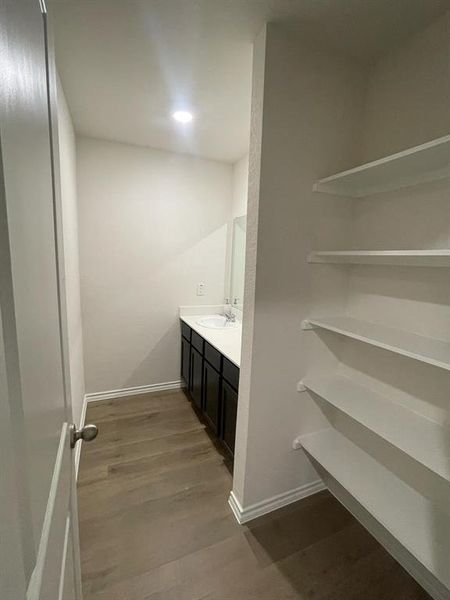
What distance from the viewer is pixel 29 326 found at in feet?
1.46

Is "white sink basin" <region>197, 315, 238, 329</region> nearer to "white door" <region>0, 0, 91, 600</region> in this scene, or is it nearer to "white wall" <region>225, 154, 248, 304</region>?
"white wall" <region>225, 154, 248, 304</region>

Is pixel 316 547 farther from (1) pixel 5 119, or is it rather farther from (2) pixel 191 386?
(1) pixel 5 119

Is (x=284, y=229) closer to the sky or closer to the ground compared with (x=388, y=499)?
closer to the sky

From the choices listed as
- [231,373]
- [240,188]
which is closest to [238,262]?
[240,188]

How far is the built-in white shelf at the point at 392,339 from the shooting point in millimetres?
1096

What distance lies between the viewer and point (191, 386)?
9.12 feet

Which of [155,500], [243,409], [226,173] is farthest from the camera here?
[226,173]

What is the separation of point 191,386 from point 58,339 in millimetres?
Result: 2199

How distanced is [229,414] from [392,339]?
1169 millimetres

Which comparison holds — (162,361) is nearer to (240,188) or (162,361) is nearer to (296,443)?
(296,443)

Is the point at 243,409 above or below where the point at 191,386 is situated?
above

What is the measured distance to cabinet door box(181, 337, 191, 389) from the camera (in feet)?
9.37

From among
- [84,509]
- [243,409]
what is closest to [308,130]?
[243,409]

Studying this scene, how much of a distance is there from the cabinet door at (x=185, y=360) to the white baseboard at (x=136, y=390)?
0.15 metres
